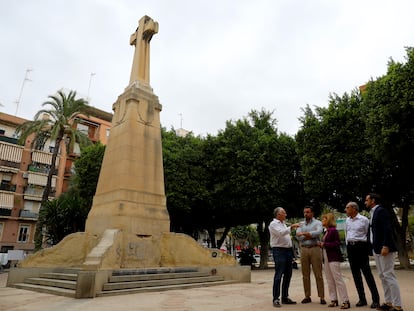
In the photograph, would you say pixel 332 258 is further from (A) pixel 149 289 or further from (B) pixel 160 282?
(B) pixel 160 282

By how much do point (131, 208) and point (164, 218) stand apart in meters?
1.48

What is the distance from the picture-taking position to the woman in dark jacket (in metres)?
5.54

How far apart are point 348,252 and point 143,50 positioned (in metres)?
11.6

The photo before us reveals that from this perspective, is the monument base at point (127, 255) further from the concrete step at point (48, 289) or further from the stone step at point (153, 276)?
the concrete step at point (48, 289)

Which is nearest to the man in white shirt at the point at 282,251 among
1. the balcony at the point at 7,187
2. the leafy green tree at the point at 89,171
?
the leafy green tree at the point at 89,171

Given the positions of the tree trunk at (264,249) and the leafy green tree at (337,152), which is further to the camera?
the tree trunk at (264,249)

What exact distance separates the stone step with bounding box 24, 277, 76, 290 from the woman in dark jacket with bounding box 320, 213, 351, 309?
242 inches

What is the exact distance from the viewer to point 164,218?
A: 39.8 ft

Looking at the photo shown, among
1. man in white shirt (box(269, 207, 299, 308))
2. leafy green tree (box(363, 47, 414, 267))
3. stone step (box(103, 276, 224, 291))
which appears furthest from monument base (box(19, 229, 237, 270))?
leafy green tree (box(363, 47, 414, 267))

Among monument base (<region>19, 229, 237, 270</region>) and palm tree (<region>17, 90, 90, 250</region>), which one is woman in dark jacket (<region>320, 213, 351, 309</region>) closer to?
monument base (<region>19, 229, 237, 270</region>)

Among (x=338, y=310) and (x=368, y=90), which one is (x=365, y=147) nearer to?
(x=368, y=90)

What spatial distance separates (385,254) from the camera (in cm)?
497

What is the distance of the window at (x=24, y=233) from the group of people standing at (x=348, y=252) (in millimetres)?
37332

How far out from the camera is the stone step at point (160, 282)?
817 cm
